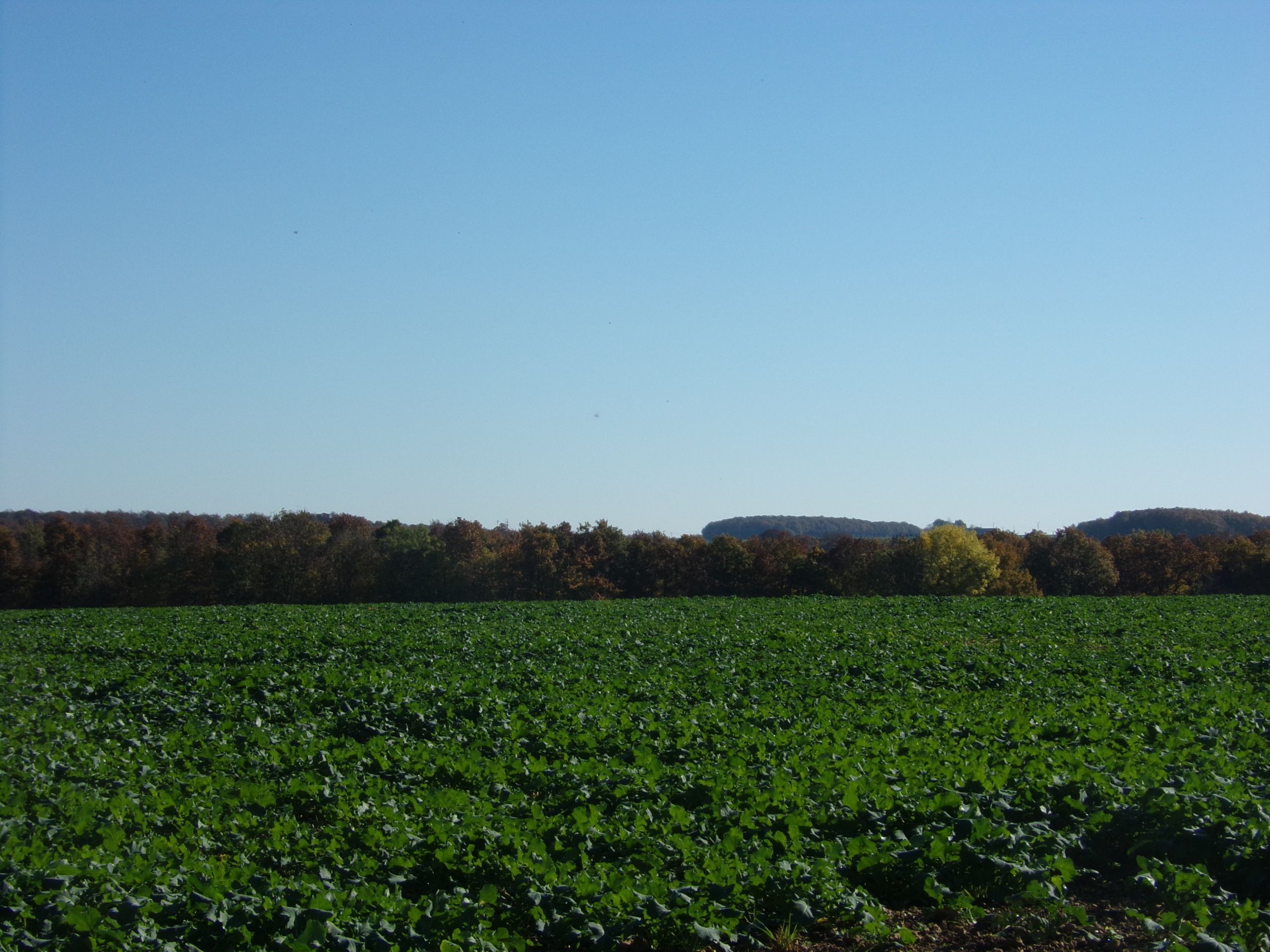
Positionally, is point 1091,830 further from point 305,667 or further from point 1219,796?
point 305,667

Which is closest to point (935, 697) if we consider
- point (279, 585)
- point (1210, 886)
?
point (1210, 886)

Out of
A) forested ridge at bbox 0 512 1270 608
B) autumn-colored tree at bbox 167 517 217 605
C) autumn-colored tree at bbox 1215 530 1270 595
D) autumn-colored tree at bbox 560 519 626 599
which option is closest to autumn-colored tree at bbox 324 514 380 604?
forested ridge at bbox 0 512 1270 608

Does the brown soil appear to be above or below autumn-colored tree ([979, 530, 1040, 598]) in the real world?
below

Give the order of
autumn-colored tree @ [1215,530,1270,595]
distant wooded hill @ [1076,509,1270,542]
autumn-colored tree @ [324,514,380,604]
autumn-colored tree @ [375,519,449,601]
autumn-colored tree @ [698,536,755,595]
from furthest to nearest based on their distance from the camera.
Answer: distant wooded hill @ [1076,509,1270,542]
autumn-colored tree @ [1215,530,1270,595]
autumn-colored tree @ [698,536,755,595]
autumn-colored tree @ [375,519,449,601]
autumn-colored tree @ [324,514,380,604]

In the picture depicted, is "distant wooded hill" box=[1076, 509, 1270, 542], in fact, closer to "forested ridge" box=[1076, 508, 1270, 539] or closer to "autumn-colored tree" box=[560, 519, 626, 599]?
"forested ridge" box=[1076, 508, 1270, 539]

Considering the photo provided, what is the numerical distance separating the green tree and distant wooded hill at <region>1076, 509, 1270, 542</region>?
42.8 meters

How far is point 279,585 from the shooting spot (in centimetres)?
6150

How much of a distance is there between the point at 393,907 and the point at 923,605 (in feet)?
98.2

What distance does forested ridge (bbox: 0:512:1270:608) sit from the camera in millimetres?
61375

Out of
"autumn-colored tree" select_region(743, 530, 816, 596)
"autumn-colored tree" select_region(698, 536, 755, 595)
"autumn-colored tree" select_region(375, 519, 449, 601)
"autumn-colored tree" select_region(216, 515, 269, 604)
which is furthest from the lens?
"autumn-colored tree" select_region(698, 536, 755, 595)

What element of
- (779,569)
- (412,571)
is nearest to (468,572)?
(412,571)

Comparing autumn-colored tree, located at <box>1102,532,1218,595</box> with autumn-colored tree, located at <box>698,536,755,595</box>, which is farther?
autumn-colored tree, located at <box>1102,532,1218,595</box>

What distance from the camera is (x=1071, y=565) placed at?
67812 mm

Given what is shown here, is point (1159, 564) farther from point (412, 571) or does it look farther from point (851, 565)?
point (412, 571)
